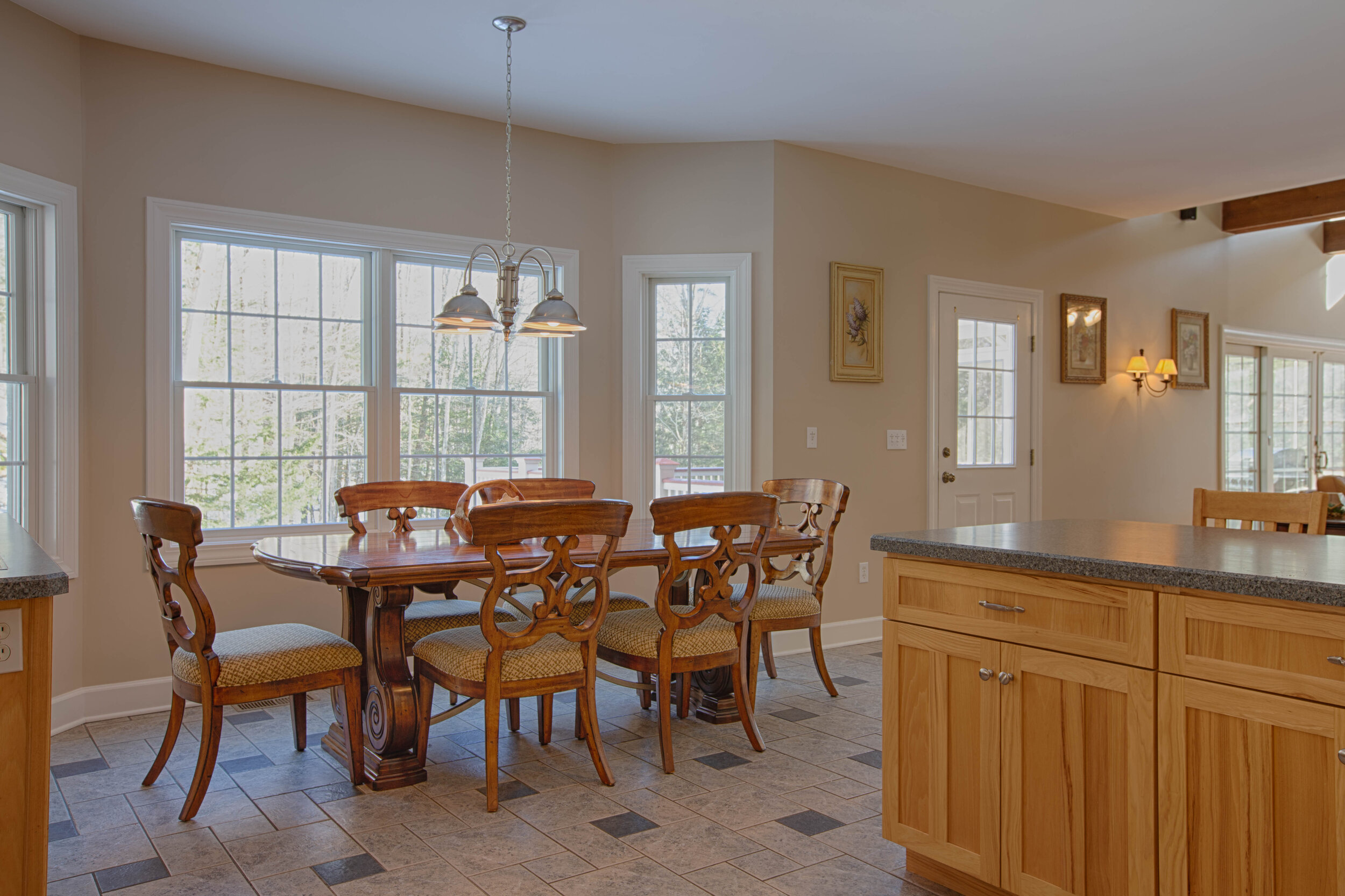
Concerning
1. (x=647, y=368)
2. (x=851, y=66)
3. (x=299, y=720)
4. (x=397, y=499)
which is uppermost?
(x=851, y=66)

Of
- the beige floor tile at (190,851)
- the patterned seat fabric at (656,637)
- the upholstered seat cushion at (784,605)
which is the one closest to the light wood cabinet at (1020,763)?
the patterned seat fabric at (656,637)

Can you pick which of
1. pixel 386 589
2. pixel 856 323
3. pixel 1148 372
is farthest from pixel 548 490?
pixel 1148 372

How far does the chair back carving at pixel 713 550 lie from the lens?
9.78 ft

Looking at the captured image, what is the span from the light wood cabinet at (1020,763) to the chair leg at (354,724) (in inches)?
65.7

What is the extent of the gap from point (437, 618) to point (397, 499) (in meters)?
0.65

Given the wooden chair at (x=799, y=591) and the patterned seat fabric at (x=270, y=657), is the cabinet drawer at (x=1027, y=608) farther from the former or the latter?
the patterned seat fabric at (x=270, y=657)

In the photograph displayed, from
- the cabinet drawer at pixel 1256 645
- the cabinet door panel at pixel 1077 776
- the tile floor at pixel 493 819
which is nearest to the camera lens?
the cabinet drawer at pixel 1256 645

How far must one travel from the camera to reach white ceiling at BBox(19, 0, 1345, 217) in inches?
138

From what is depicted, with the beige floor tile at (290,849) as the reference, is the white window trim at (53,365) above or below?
above

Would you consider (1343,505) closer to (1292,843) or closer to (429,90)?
(1292,843)

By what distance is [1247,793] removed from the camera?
167 cm

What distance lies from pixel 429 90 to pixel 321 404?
152 cm

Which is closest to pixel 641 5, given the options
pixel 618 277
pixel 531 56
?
pixel 531 56

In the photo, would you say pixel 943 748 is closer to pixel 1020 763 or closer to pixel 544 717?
pixel 1020 763
